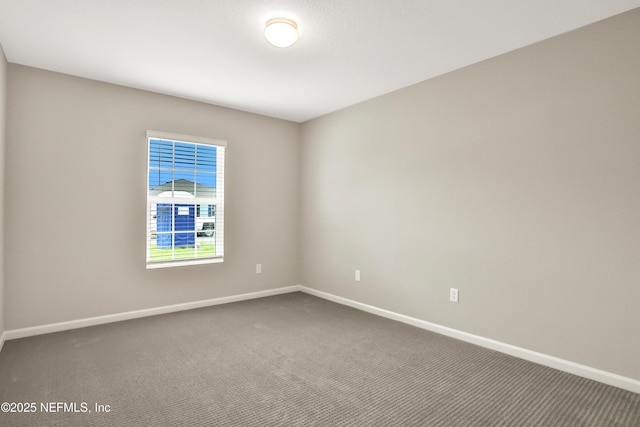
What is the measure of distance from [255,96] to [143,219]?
1823 mm

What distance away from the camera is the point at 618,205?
2.26 m

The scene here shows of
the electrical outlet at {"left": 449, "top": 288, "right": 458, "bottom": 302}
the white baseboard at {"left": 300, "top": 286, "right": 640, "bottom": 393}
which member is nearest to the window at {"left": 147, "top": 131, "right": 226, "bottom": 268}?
the white baseboard at {"left": 300, "top": 286, "right": 640, "bottom": 393}

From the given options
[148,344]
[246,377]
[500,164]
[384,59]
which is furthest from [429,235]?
[148,344]

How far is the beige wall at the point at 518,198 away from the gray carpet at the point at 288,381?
0.40m

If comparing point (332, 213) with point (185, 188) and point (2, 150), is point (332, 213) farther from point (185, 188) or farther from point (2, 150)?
point (2, 150)

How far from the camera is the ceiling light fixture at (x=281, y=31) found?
234 cm

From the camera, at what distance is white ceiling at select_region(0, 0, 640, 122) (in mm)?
2211

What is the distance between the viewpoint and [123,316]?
3568 millimetres

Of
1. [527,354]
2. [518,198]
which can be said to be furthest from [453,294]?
[518,198]

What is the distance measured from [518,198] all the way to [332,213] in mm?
2261

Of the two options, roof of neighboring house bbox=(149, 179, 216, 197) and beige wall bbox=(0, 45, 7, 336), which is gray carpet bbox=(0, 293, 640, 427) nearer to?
beige wall bbox=(0, 45, 7, 336)

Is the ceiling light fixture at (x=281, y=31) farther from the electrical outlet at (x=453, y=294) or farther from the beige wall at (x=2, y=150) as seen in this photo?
the electrical outlet at (x=453, y=294)

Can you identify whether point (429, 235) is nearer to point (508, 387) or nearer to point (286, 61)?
point (508, 387)

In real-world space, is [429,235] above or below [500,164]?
Answer: below
